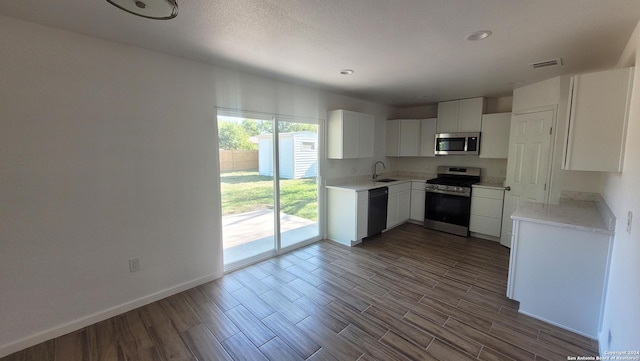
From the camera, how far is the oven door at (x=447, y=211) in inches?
180

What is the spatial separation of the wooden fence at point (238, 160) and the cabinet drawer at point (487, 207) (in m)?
3.71

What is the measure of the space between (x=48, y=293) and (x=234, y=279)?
5.15ft

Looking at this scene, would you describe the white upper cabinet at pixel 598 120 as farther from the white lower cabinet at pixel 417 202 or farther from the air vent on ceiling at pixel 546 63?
the white lower cabinet at pixel 417 202

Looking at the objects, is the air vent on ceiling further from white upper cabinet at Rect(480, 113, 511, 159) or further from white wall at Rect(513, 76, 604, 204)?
white upper cabinet at Rect(480, 113, 511, 159)

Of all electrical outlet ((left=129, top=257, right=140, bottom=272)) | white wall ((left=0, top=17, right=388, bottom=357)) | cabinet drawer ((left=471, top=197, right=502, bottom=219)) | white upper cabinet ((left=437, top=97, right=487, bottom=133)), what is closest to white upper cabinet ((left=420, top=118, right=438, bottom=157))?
white upper cabinet ((left=437, top=97, right=487, bottom=133))

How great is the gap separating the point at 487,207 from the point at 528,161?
3.23 feet

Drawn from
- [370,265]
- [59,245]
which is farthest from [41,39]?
[370,265]

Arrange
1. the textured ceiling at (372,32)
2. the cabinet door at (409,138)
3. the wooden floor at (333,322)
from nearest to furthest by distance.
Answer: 1. the textured ceiling at (372,32)
2. the wooden floor at (333,322)
3. the cabinet door at (409,138)

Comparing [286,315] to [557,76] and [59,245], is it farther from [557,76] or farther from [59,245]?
[557,76]

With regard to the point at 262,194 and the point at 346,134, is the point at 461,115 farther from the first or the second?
the point at 262,194

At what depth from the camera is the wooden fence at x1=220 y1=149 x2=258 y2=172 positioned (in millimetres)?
3170

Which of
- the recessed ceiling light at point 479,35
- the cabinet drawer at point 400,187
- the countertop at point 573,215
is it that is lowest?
the cabinet drawer at point 400,187

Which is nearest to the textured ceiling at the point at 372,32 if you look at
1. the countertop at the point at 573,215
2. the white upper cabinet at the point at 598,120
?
the white upper cabinet at the point at 598,120

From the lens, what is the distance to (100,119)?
2.27 metres
